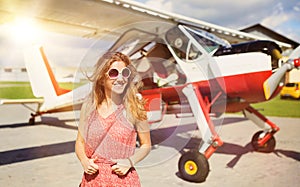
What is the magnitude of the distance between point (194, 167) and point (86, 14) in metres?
3.23

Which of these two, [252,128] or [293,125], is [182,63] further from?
[293,125]

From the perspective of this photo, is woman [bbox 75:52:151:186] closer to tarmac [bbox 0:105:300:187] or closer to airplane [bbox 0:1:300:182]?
tarmac [bbox 0:105:300:187]

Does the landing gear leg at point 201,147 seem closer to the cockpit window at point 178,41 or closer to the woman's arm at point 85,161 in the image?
the cockpit window at point 178,41

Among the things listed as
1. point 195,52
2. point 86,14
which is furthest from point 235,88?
point 86,14

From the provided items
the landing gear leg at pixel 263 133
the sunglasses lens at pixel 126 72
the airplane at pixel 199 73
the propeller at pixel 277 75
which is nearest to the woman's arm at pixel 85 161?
the sunglasses lens at pixel 126 72

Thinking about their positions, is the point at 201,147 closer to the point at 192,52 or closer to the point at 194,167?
the point at 194,167

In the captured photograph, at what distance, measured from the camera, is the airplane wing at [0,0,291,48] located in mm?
4586

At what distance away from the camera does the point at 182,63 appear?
4.64 metres

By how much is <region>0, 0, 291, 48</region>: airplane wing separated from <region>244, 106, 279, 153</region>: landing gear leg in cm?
144

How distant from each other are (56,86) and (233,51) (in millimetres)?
Result: 4784

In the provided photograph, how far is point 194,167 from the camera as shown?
3.99 m

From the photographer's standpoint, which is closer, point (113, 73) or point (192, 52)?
point (113, 73)

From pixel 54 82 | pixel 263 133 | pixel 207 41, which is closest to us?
pixel 207 41

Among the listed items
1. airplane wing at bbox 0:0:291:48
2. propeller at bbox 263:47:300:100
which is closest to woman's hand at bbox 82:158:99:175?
propeller at bbox 263:47:300:100
